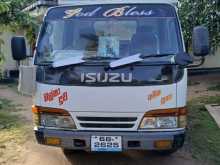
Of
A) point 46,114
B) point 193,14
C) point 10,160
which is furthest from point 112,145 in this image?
point 193,14

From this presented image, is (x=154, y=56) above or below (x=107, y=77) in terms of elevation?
above

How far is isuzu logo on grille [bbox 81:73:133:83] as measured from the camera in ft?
20.4

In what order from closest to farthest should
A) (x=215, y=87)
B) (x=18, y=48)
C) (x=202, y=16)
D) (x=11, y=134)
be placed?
1. (x=18, y=48)
2. (x=11, y=134)
3. (x=202, y=16)
4. (x=215, y=87)

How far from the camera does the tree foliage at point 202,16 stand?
13.2 meters

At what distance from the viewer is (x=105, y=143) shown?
628 cm

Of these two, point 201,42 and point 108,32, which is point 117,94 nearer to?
point 108,32

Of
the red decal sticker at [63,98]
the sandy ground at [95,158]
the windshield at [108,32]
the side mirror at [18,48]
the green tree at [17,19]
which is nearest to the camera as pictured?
the red decal sticker at [63,98]

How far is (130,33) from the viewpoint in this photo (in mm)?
6816

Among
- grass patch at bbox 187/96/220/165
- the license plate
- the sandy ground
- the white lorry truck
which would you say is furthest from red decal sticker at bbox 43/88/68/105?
grass patch at bbox 187/96/220/165

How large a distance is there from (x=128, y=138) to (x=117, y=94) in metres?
0.57

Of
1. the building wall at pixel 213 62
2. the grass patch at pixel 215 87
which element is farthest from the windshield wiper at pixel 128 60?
the building wall at pixel 213 62

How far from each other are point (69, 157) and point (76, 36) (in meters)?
1.97

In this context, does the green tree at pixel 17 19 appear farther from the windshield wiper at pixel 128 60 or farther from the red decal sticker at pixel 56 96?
the windshield wiper at pixel 128 60

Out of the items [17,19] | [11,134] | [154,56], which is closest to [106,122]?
[154,56]
